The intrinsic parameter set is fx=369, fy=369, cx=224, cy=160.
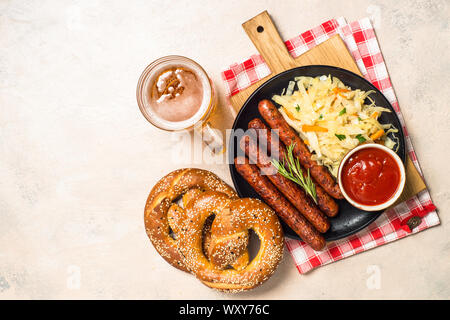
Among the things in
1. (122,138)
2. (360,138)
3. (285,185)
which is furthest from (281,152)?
(122,138)

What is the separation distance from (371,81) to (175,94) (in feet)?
5.29

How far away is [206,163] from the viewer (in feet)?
10.5

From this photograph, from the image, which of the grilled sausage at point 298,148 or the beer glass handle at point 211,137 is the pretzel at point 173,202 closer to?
the beer glass handle at point 211,137

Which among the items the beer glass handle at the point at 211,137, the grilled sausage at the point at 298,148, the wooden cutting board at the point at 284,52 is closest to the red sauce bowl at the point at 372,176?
the grilled sausage at the point at 298,148

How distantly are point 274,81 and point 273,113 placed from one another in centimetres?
30

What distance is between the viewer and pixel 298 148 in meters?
2.80

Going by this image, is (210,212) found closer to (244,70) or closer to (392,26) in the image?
(244,70)

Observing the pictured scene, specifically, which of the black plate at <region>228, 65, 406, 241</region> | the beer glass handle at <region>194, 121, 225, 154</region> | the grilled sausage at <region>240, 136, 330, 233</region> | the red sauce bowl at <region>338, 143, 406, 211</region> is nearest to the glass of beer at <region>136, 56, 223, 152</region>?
the beer glass handle at <region>194, 121, 225, 154</region>

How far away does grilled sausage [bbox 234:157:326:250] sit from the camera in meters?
2.80

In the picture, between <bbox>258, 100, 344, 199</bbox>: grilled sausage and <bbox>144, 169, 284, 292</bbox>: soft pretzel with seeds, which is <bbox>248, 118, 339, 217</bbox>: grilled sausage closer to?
<bbox>258, 100, 344, 199</bbox>: grilled sausage

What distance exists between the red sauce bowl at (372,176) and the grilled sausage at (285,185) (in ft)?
1.04

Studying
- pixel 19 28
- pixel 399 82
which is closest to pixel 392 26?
pixel 399 82

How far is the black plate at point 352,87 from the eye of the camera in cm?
282

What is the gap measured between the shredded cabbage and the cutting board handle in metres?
0.25
